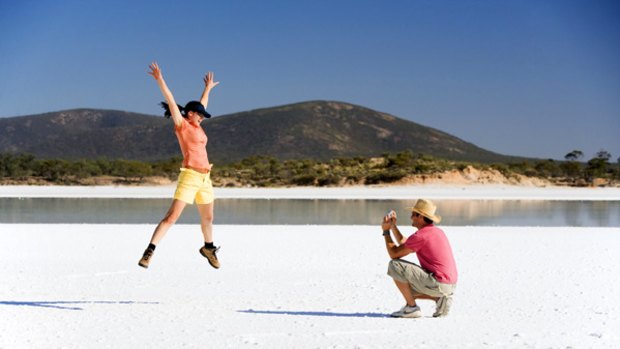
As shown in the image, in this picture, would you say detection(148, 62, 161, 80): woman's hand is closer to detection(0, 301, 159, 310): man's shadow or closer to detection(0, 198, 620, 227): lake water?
detection(0, 301, 159, 310): man's shadow

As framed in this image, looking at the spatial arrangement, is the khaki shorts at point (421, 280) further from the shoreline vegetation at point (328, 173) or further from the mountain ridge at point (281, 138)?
the mountain ridge at point (281, 138)

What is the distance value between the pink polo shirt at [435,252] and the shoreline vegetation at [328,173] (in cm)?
3857

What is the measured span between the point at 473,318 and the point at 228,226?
33.5 feet

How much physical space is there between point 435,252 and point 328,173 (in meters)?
45.9

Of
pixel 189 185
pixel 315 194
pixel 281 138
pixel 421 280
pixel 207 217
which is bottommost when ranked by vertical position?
pixel 315 194

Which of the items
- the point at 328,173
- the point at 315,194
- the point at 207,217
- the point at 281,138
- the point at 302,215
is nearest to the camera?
the point at 207,217

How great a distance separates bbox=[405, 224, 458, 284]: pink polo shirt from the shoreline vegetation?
1519 inches

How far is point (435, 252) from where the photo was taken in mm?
6539

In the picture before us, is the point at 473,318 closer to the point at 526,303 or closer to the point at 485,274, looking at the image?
the point at 526,303

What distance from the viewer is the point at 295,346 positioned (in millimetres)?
5543

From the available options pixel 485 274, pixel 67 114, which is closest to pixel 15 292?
pixel 485 274

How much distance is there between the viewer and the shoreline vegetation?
4703 centimetres

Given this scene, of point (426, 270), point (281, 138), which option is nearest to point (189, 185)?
point (426, 270)

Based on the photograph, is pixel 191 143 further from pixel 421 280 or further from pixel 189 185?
pixel 421 280
